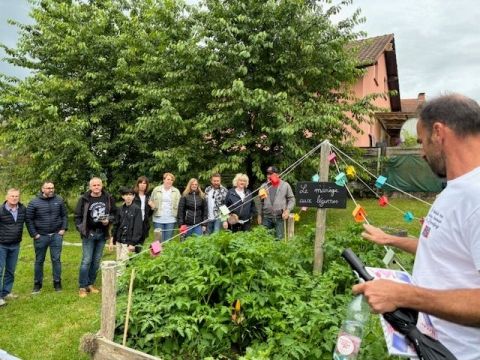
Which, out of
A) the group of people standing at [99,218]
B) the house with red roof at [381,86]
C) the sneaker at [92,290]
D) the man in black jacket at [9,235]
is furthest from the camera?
the house with red roof at [381,86]

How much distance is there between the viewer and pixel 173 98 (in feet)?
33.8

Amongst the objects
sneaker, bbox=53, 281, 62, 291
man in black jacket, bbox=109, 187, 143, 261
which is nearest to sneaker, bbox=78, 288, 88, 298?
sneaker, bbox=53, 281, 62, 291

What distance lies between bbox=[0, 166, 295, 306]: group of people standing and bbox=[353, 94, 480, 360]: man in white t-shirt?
4325mm

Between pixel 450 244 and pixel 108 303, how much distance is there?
2903 millimetres

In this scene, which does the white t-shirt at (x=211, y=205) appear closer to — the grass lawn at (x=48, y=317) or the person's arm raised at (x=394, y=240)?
the grass lawn at (x=48, y=317)

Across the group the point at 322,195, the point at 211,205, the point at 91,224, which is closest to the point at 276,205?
the point at 211,205

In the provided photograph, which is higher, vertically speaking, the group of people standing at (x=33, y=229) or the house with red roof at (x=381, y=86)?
the house with red roof at (x=381, y=86)

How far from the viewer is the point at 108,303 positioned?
139 inches

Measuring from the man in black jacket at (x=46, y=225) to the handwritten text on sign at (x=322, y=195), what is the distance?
12.6ft

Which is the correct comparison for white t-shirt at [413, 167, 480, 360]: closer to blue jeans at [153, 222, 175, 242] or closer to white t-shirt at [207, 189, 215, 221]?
white t-shirt at [207, 189, 215, 221]

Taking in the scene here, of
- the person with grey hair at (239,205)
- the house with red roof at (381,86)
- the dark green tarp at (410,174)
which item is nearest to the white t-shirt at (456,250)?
the person with grey hair at (239,205)

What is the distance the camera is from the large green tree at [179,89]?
9625mm

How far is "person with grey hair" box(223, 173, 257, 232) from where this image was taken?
7.50 m

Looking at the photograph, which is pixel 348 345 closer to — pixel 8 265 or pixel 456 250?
pixel 456 250
